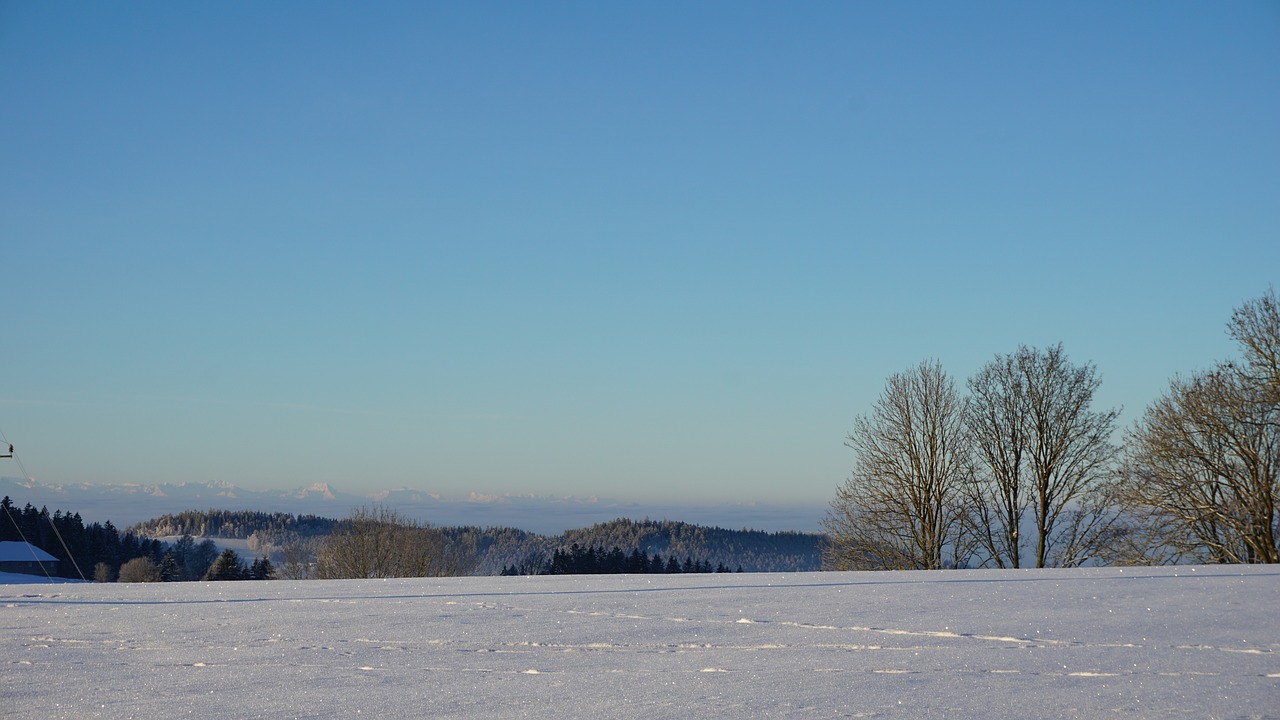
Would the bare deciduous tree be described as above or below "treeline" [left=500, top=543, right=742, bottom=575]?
above

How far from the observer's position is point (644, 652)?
7051 mm

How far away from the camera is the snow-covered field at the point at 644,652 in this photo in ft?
18.0

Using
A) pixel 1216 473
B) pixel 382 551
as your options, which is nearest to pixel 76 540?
pixel 382 551

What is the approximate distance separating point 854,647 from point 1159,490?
24152 mm

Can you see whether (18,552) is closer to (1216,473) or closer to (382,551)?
(382,551)

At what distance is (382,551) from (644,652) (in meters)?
52.1

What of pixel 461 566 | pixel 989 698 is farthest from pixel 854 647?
pixel 461 566

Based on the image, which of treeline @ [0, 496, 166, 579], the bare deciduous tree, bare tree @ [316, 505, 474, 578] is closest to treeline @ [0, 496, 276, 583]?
treeline @ [0, 496, 166, 579]

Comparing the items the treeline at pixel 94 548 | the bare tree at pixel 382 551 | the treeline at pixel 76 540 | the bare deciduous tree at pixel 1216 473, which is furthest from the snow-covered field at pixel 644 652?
the treeline at pixel 76 540

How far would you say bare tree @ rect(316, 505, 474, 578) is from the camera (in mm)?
54469

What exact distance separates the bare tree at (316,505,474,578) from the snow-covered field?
44.9 meters

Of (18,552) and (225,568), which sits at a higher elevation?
(225,568)

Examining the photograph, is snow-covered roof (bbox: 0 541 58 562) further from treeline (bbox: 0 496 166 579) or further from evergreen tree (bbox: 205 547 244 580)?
evergreen tree (bbox: 205 547 244 580)

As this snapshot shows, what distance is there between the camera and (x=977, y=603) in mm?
9852
